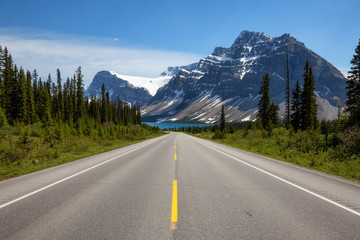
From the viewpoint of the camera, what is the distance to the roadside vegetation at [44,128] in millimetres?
13398

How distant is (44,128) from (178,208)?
3973 centimetres

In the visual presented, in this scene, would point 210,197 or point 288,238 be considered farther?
point 210,197

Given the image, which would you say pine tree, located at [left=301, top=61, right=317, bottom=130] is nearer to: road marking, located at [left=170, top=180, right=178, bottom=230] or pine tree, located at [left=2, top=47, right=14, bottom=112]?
road marking, located at [left=170, top=180, right=178, bottom=230]

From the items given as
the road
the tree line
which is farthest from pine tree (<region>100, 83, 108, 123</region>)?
the road

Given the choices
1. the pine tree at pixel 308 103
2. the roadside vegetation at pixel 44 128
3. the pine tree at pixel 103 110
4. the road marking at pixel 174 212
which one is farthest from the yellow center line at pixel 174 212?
the pine tree at pixel 103 110

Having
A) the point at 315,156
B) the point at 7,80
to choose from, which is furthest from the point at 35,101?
the point at 315,156

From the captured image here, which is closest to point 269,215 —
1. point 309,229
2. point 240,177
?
point 309,229

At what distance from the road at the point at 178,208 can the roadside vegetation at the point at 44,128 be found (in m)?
5.01

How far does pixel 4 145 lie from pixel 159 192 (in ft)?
40.2

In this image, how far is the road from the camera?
377 centimetres

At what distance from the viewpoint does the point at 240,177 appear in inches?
335

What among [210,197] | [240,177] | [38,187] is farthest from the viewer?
[240,177]

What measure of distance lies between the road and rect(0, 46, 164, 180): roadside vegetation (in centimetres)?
501

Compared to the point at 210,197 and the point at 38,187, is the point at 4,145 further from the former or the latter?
the point at 210,197
